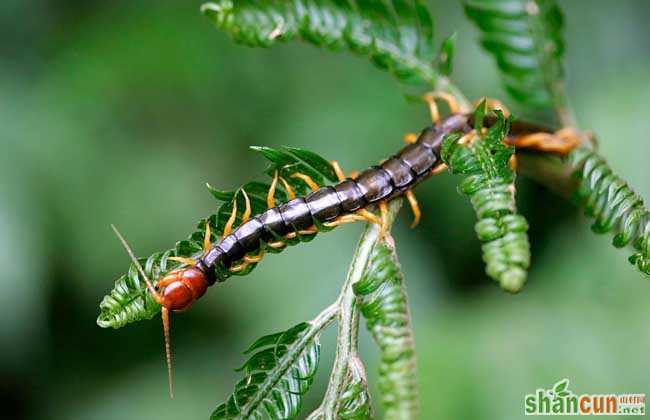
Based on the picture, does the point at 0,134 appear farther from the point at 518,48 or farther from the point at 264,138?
the point at 518,48

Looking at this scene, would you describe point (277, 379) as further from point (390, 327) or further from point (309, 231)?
point (309, 231)

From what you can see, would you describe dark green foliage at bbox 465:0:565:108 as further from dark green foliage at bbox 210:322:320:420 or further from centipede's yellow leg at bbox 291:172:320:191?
dark green foliage at bbox 210:322:320:420

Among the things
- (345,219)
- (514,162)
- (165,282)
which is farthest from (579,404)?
(165,282)

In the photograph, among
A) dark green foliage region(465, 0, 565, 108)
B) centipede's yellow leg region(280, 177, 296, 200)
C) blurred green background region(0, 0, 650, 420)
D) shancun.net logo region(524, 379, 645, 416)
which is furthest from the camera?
blurred green background region(0, 0, 650, 420)

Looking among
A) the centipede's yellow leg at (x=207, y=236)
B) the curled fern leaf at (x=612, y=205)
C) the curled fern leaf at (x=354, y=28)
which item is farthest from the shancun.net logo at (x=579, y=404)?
the centipede's yellow leg at (x=207, y=236)

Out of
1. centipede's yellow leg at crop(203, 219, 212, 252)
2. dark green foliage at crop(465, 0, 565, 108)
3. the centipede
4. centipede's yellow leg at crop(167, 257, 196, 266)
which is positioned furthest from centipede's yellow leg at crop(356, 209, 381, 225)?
dark green foliage at crop(465, 0, 565, 108)

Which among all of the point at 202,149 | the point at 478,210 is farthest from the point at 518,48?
the point at 202,149

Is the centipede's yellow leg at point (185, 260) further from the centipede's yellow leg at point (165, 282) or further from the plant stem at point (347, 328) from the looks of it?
the plant stem at point (347, 328)
